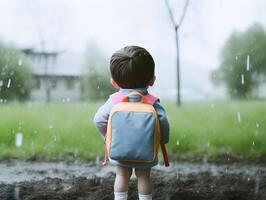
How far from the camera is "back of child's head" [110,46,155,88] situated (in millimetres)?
1421

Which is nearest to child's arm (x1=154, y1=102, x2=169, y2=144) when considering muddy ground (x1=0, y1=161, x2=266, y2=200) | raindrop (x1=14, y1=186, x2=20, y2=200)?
muddy ground (x1=0, y1=161, x2=266, y2=200)

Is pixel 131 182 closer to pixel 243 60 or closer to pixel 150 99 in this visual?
pixel 150 99

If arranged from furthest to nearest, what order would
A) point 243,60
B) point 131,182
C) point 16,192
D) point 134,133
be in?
point 243,60, point 131,182, point 16,192, point 134,133

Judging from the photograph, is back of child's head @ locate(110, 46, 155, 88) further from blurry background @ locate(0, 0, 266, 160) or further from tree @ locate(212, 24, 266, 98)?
tree @ locate(212, 24, 266, 98)

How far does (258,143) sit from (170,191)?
813 mm

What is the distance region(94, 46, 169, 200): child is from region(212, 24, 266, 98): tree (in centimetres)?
118

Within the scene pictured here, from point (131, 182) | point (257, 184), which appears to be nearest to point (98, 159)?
point (131, 182)

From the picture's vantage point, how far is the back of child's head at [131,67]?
1.42 metres

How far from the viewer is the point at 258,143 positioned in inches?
99.7

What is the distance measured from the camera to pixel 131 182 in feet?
6.53

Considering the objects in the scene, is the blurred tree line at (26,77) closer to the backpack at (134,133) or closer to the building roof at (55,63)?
the building roof at (55,63)

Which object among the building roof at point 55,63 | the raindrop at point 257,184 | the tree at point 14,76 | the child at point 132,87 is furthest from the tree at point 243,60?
the child at point 132,87

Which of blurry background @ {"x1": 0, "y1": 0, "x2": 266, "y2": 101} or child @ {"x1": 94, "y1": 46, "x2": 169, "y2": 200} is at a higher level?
blurry background @ {"x1": 0, "y1": 0, "x2": 266, "y2": 101}

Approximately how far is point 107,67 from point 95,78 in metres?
0.08
